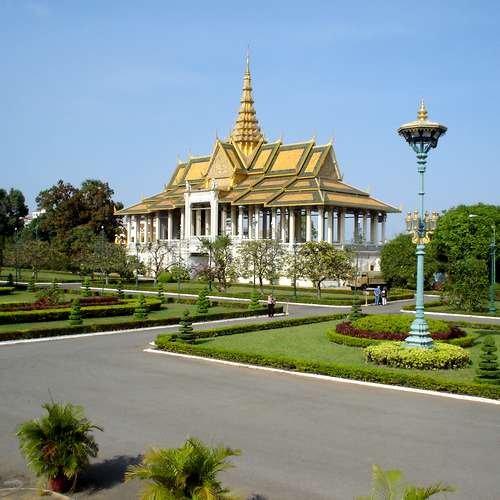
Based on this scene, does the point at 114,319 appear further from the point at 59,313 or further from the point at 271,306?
the point at 271,306

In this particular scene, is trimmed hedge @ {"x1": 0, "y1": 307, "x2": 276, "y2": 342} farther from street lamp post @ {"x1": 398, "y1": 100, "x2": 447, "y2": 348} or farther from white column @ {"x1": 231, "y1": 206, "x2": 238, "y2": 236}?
white column @ {"x1": 231, "y1": 206, "x2": 238, "y2": 236}

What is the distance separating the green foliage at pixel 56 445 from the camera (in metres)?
7.85

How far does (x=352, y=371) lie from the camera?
14883 millimetres

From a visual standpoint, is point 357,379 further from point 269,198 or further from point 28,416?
point 269,198

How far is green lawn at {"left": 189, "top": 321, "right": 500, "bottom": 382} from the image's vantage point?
624 inches

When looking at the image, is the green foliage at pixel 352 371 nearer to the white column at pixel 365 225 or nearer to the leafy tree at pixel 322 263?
the leafy tree at pixel 322 263

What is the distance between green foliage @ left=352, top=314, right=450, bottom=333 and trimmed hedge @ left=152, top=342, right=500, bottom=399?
4658mm

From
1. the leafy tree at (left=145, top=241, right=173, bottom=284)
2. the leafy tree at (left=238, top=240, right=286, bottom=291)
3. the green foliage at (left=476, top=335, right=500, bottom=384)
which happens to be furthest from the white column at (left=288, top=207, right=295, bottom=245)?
the green foliage at (left=476, top=335, right=500, bottom=384)

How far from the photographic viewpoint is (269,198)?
5106 centimetres

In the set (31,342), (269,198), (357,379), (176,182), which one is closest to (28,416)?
(357,379)

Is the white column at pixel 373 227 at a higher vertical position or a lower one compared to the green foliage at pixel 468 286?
higher

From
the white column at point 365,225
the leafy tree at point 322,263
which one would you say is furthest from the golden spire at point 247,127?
the leafy tree at point 322,263

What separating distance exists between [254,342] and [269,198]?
1242 inches

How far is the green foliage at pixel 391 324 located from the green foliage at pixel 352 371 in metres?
4.59
